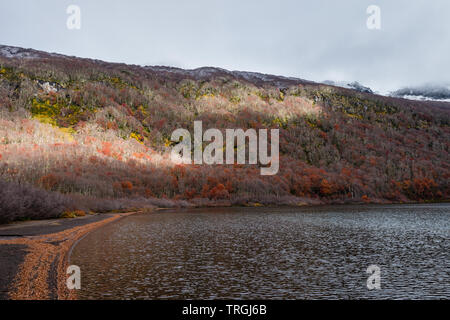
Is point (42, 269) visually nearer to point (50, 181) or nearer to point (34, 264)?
point (34, 264)

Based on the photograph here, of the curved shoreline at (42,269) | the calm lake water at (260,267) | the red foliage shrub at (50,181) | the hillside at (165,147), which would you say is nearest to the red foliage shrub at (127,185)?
the hillside at (165,147)

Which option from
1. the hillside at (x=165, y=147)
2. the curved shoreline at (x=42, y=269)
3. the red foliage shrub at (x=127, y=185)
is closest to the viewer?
the curved shoreline at (x=42, y=269)

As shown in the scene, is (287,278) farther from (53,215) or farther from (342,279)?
(53,215)

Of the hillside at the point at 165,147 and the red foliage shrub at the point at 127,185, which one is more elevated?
the hillside at the point at 165,147

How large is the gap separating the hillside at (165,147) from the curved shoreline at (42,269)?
12.4 metres

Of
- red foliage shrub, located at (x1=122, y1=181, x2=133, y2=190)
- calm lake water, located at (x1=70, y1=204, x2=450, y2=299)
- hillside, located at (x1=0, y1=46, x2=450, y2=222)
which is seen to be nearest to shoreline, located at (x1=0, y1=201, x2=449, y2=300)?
calm lake water, located at (x1=70, y1=204, x2=450, y2=299)

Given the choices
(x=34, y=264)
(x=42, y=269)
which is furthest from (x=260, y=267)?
(x=34, y=264)

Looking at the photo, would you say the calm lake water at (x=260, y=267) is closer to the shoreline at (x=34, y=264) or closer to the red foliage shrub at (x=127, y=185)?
the shoreline at (x=34, y=264)

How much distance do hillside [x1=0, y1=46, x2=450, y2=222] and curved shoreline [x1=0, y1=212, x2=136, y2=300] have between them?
1244 cm

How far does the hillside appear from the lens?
87688 mm

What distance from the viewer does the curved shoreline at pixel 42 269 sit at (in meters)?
11.3

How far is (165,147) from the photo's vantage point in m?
138

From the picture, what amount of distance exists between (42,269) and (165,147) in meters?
125
